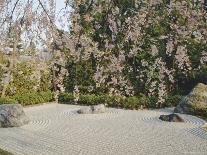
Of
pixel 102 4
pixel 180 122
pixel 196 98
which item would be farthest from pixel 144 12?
pixel 196 98

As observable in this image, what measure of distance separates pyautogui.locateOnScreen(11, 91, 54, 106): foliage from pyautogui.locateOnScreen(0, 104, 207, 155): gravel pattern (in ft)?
9.64

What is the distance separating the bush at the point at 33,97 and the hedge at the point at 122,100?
80cm

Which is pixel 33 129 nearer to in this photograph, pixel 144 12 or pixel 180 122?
pixel 180 122

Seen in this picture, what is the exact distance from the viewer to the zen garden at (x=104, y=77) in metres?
5.66

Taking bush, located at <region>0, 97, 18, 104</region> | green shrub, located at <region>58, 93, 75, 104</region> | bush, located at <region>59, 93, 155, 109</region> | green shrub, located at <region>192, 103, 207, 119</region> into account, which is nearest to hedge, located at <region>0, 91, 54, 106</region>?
bush, located at <region>0, 97, 18, 104</region>

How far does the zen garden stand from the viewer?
5.66m

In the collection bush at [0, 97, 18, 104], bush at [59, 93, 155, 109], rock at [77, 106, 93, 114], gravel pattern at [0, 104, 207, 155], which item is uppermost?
bush at [59, 93, 155, 109]

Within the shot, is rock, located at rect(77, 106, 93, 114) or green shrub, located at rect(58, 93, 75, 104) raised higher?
green shrub, located at rect(58, 93, 75, 104)

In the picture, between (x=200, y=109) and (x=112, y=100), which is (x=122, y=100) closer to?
(x=112, y=100)

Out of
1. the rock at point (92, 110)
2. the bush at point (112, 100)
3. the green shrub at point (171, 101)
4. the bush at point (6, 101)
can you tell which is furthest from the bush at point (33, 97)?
the green shrub at point (171, 101)

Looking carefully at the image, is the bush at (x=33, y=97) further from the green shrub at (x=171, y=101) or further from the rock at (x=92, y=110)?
the green shrub at (x=171, y=101)

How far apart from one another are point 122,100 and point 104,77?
45.7 ft

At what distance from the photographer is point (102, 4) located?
20.1 ft

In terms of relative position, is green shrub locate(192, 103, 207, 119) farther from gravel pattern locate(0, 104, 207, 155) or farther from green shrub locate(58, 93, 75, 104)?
green shrub locate(58, 93, 75, 104)
